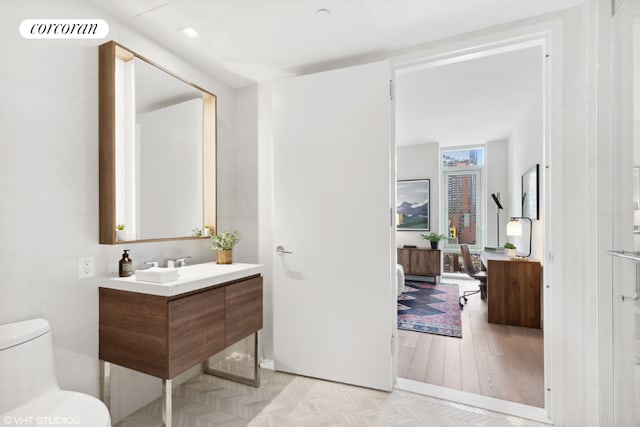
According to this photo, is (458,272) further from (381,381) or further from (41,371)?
(41,371)

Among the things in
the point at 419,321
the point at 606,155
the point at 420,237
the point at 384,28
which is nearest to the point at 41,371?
the point at 384,28

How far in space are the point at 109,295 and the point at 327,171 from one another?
60.8 inches

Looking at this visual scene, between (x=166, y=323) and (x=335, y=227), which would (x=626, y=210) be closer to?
(x=335, y=227)

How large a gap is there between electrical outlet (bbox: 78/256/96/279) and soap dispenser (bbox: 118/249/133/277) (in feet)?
0.42

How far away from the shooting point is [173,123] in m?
2.23

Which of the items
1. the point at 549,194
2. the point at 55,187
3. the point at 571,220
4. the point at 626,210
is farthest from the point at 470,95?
the point at 55,187

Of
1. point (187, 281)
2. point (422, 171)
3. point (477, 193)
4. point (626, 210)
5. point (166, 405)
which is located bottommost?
point (166, 405)

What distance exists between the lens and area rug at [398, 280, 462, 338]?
3419 millimetres

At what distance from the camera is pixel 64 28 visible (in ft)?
5.24

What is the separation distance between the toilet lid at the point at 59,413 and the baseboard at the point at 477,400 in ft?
5.84

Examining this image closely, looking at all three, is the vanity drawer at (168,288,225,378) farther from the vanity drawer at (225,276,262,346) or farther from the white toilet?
the white toilet

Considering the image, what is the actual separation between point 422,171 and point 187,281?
5304mm

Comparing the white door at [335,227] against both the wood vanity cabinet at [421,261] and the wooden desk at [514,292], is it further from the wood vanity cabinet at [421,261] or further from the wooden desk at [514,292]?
the wood vanity cabinet at [421,261]

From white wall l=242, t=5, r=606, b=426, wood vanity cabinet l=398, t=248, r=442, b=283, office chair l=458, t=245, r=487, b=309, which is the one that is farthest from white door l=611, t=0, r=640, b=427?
wood vanity cabinet l=398, t=248, r=442, b=283
